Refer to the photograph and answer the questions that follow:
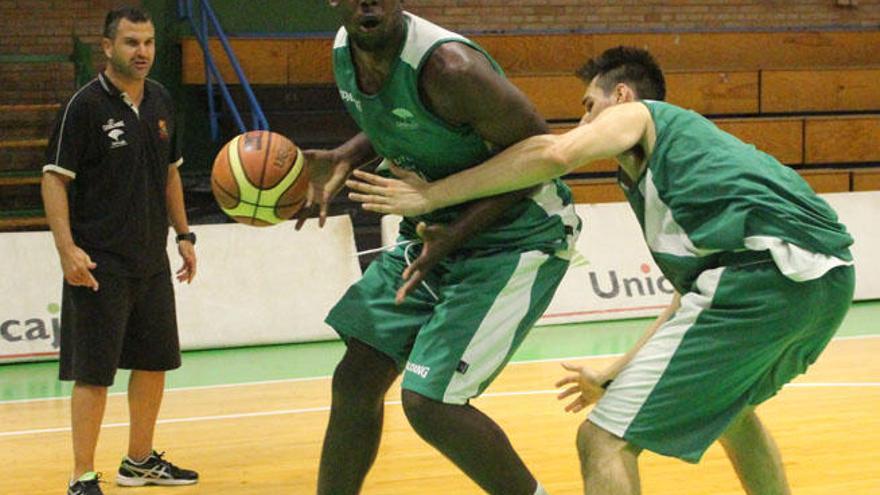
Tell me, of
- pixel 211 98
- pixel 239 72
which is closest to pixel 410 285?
pixel 239 72

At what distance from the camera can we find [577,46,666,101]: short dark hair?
396cm

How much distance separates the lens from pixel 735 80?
13.3 m

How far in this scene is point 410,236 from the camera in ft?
13.9

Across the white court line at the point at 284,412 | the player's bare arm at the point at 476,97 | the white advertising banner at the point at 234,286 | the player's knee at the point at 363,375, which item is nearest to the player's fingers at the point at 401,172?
the player's bare arm at the point at 476,97

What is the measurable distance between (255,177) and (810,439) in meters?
3.11

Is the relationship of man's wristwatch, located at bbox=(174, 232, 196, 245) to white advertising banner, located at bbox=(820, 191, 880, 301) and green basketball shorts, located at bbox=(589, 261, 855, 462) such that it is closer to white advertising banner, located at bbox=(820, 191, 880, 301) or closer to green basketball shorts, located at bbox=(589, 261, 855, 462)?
green basketball shorts, located at bbox=(589, 261, 855, 462)

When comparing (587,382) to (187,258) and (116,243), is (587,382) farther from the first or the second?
(187,258)

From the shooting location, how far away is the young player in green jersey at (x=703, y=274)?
3521mm

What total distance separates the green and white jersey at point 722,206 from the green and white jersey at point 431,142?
0.42m

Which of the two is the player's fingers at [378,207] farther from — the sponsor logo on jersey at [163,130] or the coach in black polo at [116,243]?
the sponsor logo on jersey at [163,130]

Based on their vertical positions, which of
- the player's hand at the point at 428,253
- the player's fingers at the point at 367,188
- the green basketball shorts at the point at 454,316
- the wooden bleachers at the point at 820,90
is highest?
the player's fingers at the point at 367,188

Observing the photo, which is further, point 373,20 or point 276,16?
point 276,16

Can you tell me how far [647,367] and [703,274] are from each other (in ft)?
1.05

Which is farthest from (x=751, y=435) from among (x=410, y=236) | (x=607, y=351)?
(x=607, y=351)
